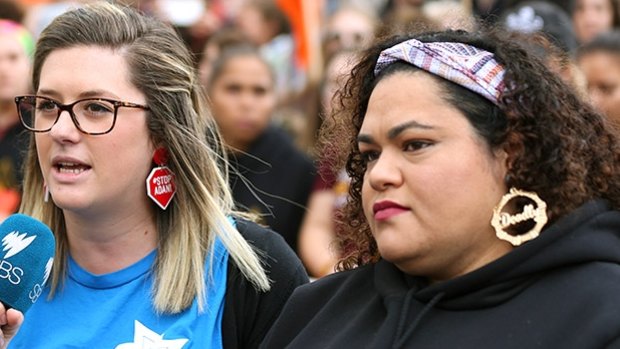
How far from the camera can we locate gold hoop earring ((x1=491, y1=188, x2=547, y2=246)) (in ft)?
10.9

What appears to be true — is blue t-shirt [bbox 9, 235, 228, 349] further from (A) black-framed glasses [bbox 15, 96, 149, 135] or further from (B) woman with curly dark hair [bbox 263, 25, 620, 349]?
(B) woman with curly dark hair [bbox 263, 25, 620, 349]

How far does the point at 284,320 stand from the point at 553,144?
102 centimetres

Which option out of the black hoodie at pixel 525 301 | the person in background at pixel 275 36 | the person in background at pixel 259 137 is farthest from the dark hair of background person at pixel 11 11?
the black hoodie at pixel 525 301

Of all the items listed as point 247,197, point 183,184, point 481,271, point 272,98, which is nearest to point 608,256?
point 481,271

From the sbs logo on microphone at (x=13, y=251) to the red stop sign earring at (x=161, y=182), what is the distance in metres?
0.51

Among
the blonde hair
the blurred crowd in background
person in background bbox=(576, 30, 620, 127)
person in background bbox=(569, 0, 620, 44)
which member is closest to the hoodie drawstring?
the blonde hair

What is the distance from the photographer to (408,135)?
3357 mm

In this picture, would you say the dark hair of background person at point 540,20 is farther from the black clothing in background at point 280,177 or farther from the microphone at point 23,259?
the microphone at point 23,259

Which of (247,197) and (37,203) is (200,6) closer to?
(247,197)

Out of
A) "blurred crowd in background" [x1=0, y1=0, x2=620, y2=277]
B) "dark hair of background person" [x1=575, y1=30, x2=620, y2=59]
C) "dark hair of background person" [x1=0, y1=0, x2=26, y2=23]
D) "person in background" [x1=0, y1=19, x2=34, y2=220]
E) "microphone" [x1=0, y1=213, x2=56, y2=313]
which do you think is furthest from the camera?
"dark hair of background person" [x1=0, y1=0, x2=26, y2=23]

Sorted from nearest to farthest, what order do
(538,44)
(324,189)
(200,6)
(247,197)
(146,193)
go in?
(538,44) < (146,193) < (247,197) < (324,189) < (200,6)

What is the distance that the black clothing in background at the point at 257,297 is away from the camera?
13.3 ft

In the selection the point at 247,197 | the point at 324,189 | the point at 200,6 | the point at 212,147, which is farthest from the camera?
the point at 200,6

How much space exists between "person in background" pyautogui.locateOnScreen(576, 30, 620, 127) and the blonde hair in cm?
317
